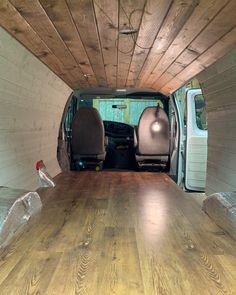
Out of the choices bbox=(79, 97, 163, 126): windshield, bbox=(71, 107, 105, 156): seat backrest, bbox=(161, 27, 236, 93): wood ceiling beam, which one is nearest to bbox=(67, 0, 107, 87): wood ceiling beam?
bbox=(161, 27, 236, 93): wood ceiling beam

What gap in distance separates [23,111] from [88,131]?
2838 millimetres

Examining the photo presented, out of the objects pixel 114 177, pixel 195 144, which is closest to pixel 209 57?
pixel 195 144

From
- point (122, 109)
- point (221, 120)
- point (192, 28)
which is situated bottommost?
point (221, 120)

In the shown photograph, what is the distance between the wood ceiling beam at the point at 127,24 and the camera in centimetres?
211

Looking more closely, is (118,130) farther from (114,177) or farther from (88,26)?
(88,26)

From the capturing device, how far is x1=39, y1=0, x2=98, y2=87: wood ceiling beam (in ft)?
6.98

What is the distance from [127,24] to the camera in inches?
98.0

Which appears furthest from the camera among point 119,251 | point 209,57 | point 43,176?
point 43,176

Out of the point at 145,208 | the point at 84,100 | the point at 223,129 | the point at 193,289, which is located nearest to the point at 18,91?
the point at 145,208

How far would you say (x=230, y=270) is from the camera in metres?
2.12

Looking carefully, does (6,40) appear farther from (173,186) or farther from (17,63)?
(173,186)

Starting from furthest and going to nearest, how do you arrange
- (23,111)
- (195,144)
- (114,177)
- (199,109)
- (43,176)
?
1. (114,177)
2. (199,109)
3. (195,144)
4. (43,176)
5. (23,111)

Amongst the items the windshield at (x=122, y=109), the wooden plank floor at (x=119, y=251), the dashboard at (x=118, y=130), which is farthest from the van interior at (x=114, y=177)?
the windshield at (x=122, y=109)

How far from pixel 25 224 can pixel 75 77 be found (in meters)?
2.51
